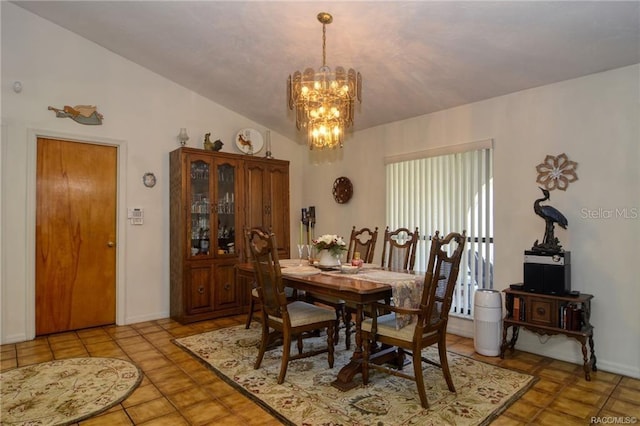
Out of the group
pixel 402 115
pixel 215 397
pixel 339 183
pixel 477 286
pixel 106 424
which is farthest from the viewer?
pixel 339 183

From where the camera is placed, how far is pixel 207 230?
4613 mm

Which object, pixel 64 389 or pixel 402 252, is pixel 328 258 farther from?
pixel 64 389

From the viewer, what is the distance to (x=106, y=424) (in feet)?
7.38

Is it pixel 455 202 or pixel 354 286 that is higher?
pixel 455 202

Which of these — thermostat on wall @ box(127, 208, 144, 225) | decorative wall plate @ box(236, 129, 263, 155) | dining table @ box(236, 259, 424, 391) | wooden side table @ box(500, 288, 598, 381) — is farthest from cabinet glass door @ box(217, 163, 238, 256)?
wooden side table @ box(500, 288, 598, 381)

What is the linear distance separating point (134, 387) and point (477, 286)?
3.16 m

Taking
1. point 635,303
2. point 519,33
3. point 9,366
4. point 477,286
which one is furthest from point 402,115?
point 9,366

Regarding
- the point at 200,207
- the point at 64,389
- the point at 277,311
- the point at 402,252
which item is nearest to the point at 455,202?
the point at 402,252

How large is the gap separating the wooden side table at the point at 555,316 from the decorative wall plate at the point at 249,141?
3.57 meters

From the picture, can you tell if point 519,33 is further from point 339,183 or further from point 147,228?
point 147,228

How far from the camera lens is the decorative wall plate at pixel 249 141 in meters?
5.16

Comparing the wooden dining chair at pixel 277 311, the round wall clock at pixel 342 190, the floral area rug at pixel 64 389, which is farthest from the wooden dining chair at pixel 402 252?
the floral area rug at pixel 64 389

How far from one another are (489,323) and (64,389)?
11.0ft

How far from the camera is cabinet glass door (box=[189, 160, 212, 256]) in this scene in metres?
4.52
